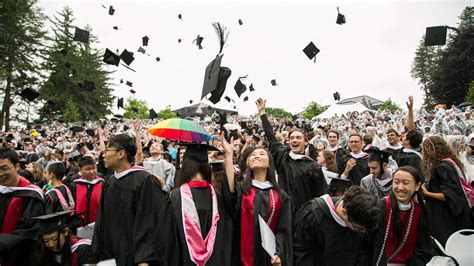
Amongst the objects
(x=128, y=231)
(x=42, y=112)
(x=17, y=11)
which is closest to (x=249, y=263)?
(x=128, y=231)

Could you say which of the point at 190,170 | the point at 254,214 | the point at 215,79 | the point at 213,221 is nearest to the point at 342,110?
the point at 215,79

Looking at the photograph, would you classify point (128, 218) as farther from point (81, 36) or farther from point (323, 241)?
point (81, 36)

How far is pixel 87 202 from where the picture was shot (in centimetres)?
416

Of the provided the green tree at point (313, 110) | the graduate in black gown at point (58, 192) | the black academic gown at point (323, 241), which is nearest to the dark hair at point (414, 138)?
the black academic gown at point (323, 241)

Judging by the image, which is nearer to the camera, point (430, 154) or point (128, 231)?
point (128, 231)

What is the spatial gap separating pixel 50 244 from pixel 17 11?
3263 cm

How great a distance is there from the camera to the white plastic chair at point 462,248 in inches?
123

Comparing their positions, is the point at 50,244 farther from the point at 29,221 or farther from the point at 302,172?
the point at 302,172

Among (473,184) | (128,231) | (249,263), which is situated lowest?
(249,263)

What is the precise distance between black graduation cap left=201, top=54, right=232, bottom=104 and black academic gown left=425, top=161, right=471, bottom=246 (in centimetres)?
243

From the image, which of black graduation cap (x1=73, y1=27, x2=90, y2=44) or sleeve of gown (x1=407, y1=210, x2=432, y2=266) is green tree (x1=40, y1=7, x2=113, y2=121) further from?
sleeve of gown (x1=407, y1=210, x2=432, y2=266)

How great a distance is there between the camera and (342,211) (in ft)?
8.34

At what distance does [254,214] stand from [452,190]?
213 cm

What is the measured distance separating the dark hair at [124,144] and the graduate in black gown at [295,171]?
1475 mm
